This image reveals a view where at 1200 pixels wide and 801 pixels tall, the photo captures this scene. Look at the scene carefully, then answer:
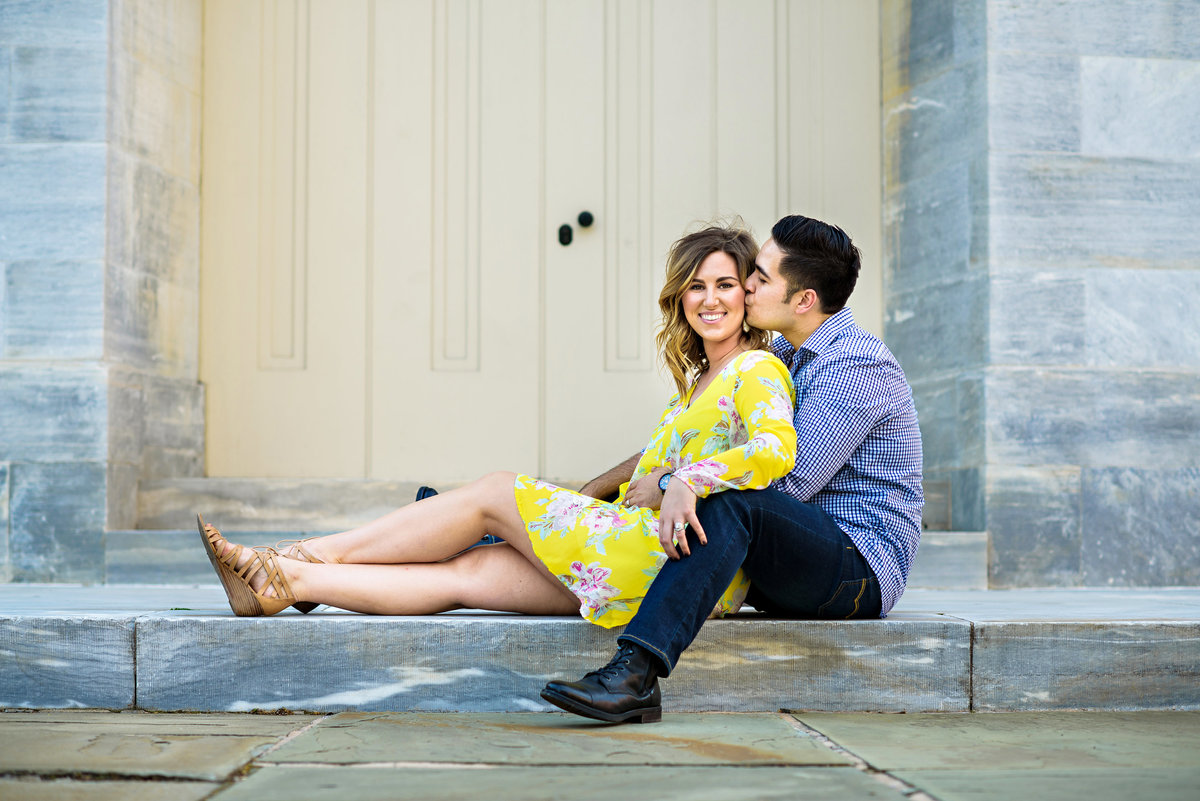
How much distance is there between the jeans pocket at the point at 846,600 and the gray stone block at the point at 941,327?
2464mm

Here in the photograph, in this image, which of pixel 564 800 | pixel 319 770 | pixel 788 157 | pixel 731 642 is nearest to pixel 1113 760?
pixel 731 642

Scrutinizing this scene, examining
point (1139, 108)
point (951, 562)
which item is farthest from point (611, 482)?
point (1139, 108)

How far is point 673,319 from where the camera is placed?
10.4ft

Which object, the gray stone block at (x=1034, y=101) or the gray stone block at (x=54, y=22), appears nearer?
the gray stone block at (x=54, y=22)

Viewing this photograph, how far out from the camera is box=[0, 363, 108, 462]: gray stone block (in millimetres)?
4738

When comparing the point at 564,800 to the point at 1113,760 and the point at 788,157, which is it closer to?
the point at 1113,760

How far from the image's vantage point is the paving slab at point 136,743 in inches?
82.4

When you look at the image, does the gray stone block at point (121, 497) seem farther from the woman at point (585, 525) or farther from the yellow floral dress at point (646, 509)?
the yellow floral dress at point (646, 509)

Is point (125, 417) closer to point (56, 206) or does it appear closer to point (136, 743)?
point (56, 206)

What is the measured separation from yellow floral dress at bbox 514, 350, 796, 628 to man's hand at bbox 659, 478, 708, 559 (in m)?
0.06

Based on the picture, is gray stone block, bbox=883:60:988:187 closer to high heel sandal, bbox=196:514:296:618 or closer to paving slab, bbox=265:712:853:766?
paving slab, bbox=265:712:853:766

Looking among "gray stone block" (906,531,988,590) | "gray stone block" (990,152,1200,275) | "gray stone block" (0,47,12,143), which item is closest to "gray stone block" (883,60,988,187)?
"gray stone block" (990,152,1200,275)

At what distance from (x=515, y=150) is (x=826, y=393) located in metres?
3.21

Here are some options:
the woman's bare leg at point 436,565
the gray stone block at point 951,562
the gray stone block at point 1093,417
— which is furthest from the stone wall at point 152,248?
the gray stone block at point 1093,417
